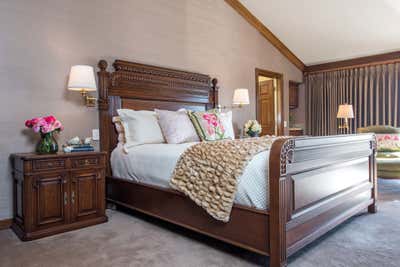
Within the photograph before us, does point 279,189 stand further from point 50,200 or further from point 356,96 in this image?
point 356,96

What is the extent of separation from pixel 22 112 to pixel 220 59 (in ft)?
10.2

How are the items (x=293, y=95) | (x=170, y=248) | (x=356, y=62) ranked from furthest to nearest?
(x=293, y=95) → (x=356, y=62) → (x=170, y=248)

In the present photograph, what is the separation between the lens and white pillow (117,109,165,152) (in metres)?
3.24

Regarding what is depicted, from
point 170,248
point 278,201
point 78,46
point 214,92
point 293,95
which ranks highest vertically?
point 78,46

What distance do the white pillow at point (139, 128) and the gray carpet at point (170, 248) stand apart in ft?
2.97

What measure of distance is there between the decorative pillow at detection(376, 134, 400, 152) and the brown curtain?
851 mm

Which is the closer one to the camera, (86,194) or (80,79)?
(86,194)

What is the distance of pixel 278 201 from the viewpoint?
1.73m

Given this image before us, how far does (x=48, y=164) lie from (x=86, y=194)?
1.48ft

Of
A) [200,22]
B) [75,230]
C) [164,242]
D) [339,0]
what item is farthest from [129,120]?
[339,0]

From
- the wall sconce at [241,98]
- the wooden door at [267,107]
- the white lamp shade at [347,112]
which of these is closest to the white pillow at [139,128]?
the wall sconce at [241,98]

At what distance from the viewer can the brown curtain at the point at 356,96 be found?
5.52 meters

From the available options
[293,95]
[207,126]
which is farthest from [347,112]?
[207,126]

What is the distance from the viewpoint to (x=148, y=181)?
2.78 metres
